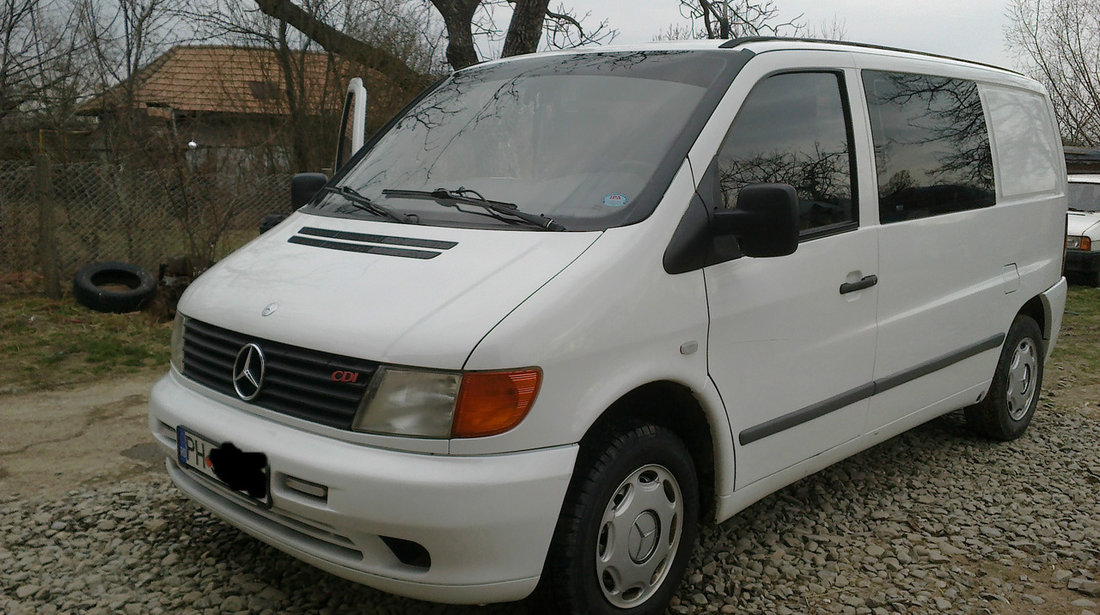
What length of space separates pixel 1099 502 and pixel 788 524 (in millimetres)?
1604

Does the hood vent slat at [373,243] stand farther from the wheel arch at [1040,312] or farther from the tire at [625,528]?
the wheel arch at [1040,312]

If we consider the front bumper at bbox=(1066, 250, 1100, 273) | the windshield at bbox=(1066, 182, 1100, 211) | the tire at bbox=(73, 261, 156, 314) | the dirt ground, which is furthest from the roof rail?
the windshield at bbox=(1066, 182, 1100, 211)

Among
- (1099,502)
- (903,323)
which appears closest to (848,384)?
A: (903,323)

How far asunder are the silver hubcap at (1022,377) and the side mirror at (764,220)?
266 cm

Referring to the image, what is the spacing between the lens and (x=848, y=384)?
12.1 ft

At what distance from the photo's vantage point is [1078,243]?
12328 millimetres

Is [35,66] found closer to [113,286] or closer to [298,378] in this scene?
[113,286]

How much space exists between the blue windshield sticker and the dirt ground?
281cm

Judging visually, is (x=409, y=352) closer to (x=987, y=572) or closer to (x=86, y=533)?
(x=86, y=533)

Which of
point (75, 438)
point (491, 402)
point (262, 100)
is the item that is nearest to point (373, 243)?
point (491, 402)

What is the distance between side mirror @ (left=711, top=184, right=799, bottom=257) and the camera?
2.92 m

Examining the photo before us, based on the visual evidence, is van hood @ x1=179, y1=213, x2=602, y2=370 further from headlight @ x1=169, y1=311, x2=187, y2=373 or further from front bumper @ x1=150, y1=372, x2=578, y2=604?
front bumper @ x1=150, y1=372, x2=578, y2=604

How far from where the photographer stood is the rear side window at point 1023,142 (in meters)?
4.79

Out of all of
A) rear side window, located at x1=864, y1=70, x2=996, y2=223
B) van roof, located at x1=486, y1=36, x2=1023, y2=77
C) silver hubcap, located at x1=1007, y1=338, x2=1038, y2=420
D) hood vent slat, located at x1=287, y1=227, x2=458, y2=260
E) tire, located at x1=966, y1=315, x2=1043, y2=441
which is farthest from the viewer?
silver hubcap, located at x1=1007, y1=338, x2=1038, y2=420
